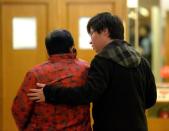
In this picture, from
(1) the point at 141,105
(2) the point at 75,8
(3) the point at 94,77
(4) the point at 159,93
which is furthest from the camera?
(4) the point at 159,93

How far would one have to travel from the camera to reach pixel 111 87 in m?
2.08

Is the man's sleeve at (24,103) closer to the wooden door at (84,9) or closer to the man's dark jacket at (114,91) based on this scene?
the man's dark jacket at (114,91)

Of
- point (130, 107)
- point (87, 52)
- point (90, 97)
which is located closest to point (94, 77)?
point (90, 97)

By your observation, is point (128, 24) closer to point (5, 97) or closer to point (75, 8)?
point (75, 8)

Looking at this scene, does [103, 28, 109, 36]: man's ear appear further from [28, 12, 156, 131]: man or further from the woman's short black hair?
the woman's short black hair

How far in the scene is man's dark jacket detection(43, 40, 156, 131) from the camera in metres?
2.03

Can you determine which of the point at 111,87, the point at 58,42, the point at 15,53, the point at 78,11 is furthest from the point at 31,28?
the point at 111,87

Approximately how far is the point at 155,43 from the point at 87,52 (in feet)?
2.97

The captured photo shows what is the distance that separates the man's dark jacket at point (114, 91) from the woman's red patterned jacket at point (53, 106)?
2.7 inches

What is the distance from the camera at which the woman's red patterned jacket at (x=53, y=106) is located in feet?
6.87

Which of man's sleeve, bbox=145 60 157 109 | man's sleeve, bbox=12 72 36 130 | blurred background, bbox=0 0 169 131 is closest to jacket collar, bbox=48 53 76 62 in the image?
man's sleeve, bbox=12 72 36 130

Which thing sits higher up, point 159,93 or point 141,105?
point 141,105

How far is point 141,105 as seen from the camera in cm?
217

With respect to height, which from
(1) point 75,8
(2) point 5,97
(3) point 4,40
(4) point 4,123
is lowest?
(4) point 4,123
